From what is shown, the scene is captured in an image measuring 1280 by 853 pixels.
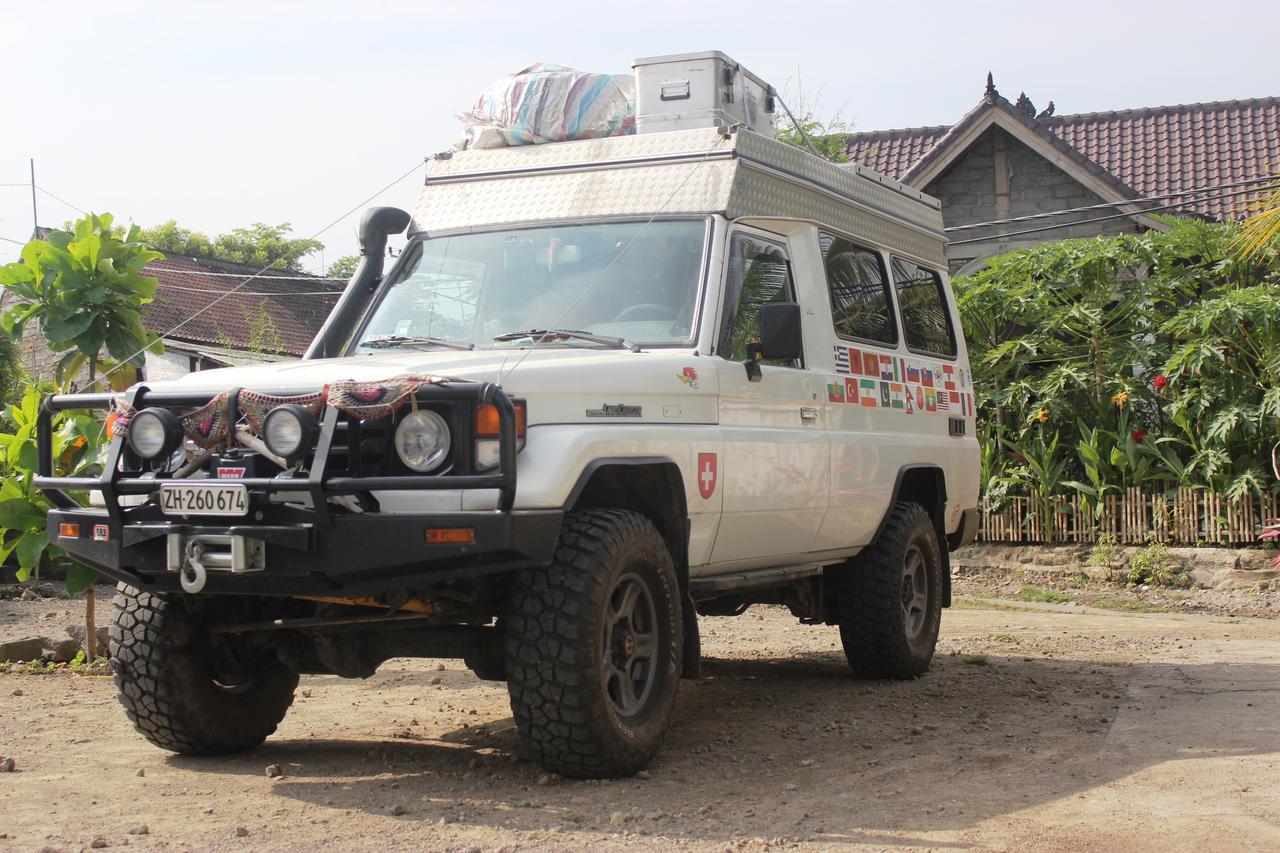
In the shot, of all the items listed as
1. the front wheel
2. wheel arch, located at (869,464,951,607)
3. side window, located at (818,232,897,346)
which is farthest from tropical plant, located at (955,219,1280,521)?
the front wheel

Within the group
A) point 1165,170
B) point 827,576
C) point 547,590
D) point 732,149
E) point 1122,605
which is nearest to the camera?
point 547,590

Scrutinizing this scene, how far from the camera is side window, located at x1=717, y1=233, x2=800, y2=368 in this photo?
21.0 feet

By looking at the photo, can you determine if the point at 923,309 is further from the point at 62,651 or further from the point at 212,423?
the point at 62,651

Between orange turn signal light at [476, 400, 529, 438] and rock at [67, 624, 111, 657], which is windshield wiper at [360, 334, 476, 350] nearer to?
orange turn signal light at [476, 400, 529, 438]

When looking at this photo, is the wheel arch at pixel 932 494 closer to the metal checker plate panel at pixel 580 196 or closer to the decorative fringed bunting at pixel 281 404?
the metal checker plate panel at pixel 580 196

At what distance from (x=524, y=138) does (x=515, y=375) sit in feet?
7.87

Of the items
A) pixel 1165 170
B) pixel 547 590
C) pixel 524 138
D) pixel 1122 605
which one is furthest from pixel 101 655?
pixel 1165 170

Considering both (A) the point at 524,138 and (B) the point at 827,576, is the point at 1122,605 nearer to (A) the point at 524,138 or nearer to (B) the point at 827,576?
(B) the point at 827,576

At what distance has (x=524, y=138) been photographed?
7.27m

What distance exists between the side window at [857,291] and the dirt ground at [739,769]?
1.89 metres

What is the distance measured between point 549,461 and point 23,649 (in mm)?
5417

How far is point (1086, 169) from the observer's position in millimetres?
18812

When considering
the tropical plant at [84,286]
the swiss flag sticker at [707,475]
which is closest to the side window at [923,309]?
the swiss flag sticker at [707,475]

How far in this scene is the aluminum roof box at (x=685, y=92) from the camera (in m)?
7.11
